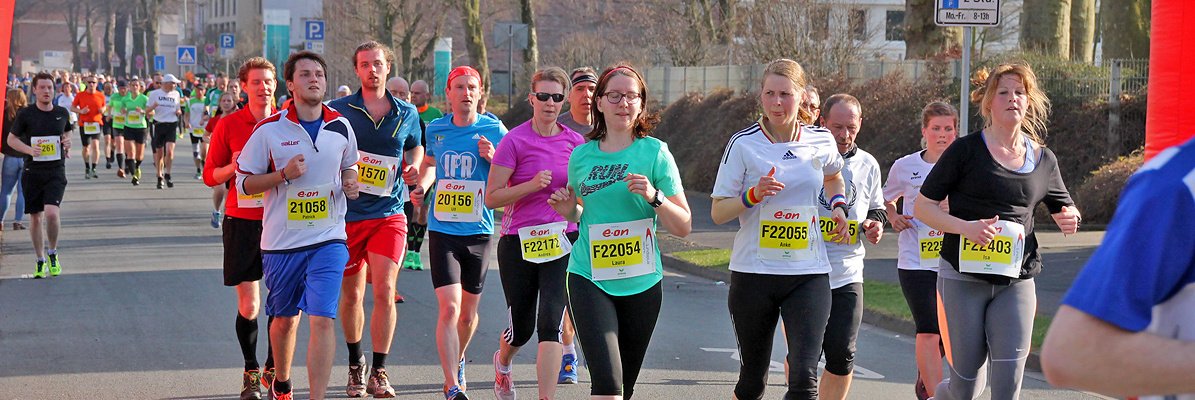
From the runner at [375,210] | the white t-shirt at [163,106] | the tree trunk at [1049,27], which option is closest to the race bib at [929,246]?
the runner at [375,210]

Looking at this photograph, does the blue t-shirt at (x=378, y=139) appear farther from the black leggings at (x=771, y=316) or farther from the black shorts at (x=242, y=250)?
the black leggings at (x=771, y=316)

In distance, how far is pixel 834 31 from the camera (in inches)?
1034

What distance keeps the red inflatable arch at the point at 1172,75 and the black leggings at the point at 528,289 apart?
8.92ft

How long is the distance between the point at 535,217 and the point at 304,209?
1.11 m

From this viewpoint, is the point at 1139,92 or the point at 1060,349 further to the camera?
the point at 1139,92

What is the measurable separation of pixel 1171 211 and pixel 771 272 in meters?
3.85

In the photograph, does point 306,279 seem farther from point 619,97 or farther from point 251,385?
point 619,97

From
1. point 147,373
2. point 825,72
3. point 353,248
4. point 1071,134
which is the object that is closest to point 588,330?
point 353,248

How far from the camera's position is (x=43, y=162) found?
1314 cm

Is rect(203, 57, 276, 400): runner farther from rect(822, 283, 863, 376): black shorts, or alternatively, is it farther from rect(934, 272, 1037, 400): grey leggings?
rect(934, 272, 1037, 400): grey leggings

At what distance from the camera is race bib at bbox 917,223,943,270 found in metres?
6.87

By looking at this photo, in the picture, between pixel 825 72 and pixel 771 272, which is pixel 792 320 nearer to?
pixel 771 272

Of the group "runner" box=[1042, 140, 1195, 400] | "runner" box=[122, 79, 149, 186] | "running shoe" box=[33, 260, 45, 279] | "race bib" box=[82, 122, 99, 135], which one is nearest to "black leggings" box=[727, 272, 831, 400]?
"runner" box=[1042, 140, 1195, 400]

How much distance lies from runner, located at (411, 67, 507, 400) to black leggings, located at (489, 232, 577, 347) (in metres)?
0.35
